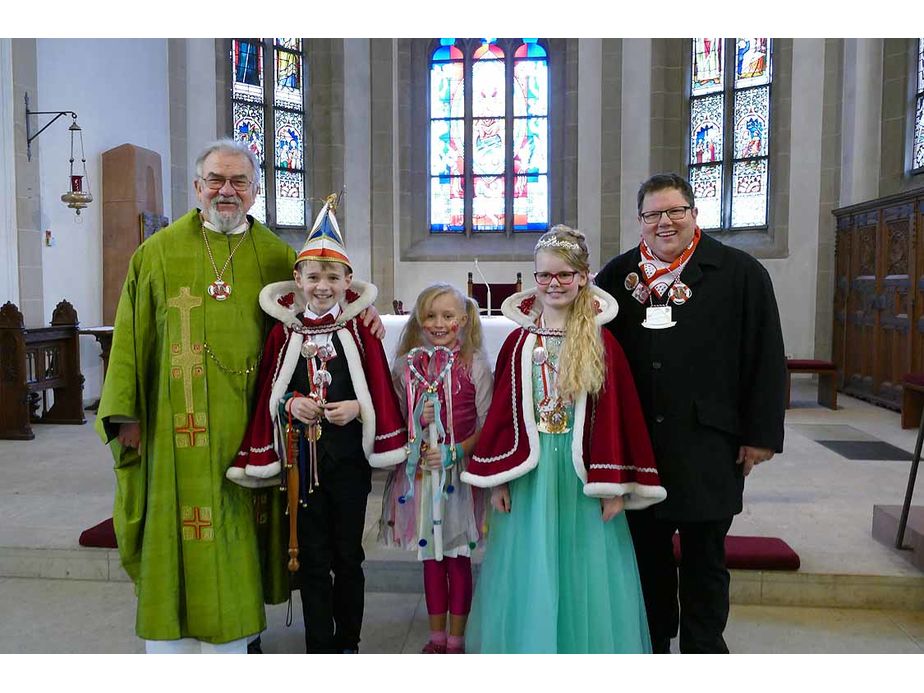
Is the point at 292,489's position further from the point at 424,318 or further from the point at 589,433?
the point at 589,433

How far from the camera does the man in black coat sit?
229 cm

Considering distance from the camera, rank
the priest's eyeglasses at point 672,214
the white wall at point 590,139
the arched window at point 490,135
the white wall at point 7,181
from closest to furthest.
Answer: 1. the priest's eyeglasses at point 672,214
2. the white wall at point 7,181
3. the white wall at point 590,139
4. the arched window at point 490,135

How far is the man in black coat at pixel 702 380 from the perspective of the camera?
2.29 m

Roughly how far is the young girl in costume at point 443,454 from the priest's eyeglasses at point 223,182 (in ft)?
2.20

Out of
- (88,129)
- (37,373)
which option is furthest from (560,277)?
(88,129)

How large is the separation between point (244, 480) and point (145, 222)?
694cm

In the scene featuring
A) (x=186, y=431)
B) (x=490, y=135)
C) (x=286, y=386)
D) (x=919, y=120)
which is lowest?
(x=186, y=431)

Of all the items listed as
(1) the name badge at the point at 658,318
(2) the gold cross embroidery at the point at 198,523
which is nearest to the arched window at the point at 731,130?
(1) the name badge at the point at 658,318

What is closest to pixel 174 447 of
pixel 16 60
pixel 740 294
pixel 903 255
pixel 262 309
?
pixel 262 309

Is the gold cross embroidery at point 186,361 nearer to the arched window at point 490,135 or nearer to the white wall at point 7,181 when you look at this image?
the white wall at point 7,181

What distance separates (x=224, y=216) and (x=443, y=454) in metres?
1.05

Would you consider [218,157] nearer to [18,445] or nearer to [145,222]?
[18,445]

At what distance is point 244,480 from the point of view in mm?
2418

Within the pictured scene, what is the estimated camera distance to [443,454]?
8.43 feet
